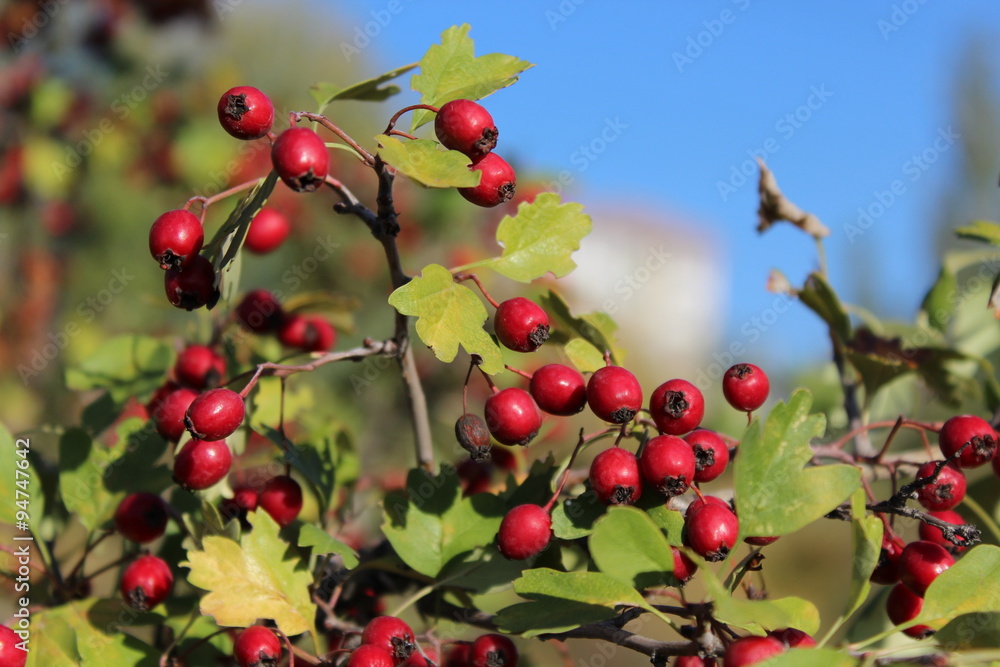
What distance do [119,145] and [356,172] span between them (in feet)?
3.28

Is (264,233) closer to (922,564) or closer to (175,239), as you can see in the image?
(175,239)

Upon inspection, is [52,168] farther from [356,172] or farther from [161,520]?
[161,520]

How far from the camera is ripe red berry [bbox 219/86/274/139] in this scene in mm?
861

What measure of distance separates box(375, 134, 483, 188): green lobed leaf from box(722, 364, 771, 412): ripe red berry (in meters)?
0.46

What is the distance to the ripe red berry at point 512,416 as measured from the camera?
3.05 ft

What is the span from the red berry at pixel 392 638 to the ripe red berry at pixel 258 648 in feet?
0.34

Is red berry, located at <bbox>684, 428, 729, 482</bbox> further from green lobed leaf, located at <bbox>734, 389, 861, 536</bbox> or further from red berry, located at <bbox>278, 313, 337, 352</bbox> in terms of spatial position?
red berry, located at <bbox>278, 313, 337, 352</bbox>

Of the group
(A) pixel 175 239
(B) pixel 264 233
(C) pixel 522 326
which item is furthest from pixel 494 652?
(B) pixel 264 233

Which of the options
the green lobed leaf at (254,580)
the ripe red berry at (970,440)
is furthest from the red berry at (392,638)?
the ripe red berry at (970,440)

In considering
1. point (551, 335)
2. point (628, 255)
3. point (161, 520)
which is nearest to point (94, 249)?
point (161, 520)

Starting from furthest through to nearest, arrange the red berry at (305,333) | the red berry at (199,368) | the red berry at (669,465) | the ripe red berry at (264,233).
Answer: the ripe red berry at (264,233)
the red berry at (305,333)
the red berry at (199,368)
the red berry at (669,465)

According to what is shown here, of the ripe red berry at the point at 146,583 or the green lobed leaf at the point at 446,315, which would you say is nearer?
the green lobed leaf at the point at 446,315

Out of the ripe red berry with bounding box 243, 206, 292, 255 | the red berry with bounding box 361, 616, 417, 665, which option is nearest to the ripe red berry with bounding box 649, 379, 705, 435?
the red berry with bounding box 361, 616, 417, 665

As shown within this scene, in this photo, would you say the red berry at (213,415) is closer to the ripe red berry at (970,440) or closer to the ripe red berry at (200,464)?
the ripe red berry at (200,464)
